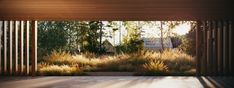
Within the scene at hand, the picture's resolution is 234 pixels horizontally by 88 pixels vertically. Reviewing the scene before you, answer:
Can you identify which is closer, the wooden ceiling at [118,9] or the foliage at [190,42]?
the wooden ceiling at [118,9]

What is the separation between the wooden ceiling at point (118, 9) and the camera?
39.6 ft

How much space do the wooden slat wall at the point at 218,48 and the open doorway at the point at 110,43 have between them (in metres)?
2.74

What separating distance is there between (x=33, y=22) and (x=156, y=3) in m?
4.08

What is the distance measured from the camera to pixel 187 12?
12.5 metres

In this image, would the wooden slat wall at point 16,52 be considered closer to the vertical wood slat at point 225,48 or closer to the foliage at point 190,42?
the vertical wood slat at point 225,48

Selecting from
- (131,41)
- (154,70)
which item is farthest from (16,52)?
(131,41)

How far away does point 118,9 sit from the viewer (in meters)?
12.4

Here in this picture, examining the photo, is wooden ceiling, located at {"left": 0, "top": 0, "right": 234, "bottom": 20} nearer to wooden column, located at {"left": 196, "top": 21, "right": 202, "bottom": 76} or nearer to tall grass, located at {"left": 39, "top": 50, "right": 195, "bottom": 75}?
wooden column, located at {"left": 196, "top": 21, "right": 202, "bottom": 76}

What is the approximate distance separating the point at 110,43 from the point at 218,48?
10.7 meters

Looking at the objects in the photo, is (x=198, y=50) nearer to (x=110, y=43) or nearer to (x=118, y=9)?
(x=118, y=9)

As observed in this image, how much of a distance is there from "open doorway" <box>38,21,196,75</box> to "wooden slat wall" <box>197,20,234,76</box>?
108 inches

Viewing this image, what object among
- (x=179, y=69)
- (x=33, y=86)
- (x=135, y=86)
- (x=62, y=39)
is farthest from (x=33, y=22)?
(x=62, y=39)

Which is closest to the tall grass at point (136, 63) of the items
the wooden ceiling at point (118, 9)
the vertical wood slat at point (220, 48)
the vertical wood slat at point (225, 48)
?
the vertical wood slat at point (220, 48)

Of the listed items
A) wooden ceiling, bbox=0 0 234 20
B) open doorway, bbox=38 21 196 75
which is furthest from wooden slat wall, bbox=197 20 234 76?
open doorway, bbox=38 21 196 75
